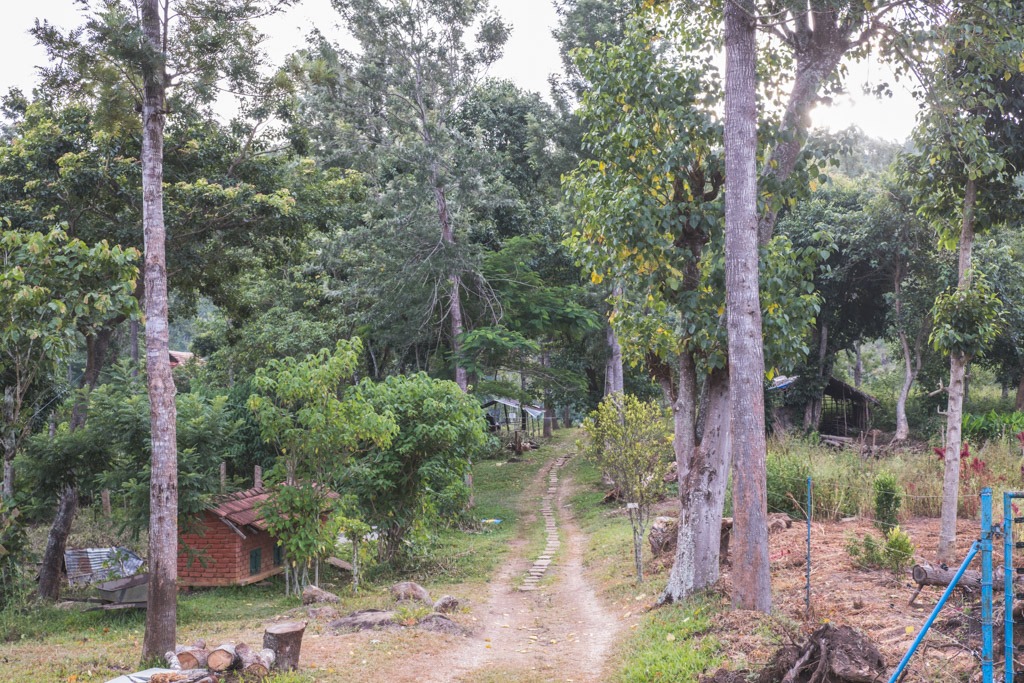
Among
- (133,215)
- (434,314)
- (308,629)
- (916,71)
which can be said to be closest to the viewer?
(916,71)

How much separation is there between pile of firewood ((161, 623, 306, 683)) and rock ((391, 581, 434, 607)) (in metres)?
4.10

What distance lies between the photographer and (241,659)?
7.80 m

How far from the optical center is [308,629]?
10.6 m

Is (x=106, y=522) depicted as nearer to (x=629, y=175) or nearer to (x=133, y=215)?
(x=133, y=215)

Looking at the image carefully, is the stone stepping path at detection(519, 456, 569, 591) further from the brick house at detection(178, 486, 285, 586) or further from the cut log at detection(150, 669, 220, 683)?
the cut log at detection(150, 669, 220, 683)

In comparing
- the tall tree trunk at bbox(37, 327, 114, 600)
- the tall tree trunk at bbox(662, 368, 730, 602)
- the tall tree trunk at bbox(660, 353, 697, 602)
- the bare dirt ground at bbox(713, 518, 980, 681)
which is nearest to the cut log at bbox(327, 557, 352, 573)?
the tall tree trunk at bbox(37, 327, 114, 600)

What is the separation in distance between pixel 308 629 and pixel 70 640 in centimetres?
331

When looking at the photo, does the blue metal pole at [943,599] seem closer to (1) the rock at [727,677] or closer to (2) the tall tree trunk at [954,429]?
(1) the rock at [727,677]

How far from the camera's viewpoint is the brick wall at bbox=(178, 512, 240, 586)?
1513cm

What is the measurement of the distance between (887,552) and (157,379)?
9.14 metres

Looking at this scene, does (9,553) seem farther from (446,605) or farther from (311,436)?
(446,605)

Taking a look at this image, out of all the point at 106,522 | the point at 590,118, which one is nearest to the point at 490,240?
the point at 106,522

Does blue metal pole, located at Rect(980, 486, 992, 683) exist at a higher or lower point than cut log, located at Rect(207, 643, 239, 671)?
higher

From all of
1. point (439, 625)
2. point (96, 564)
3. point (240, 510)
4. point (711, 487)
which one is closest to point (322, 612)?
point (439, 625)
